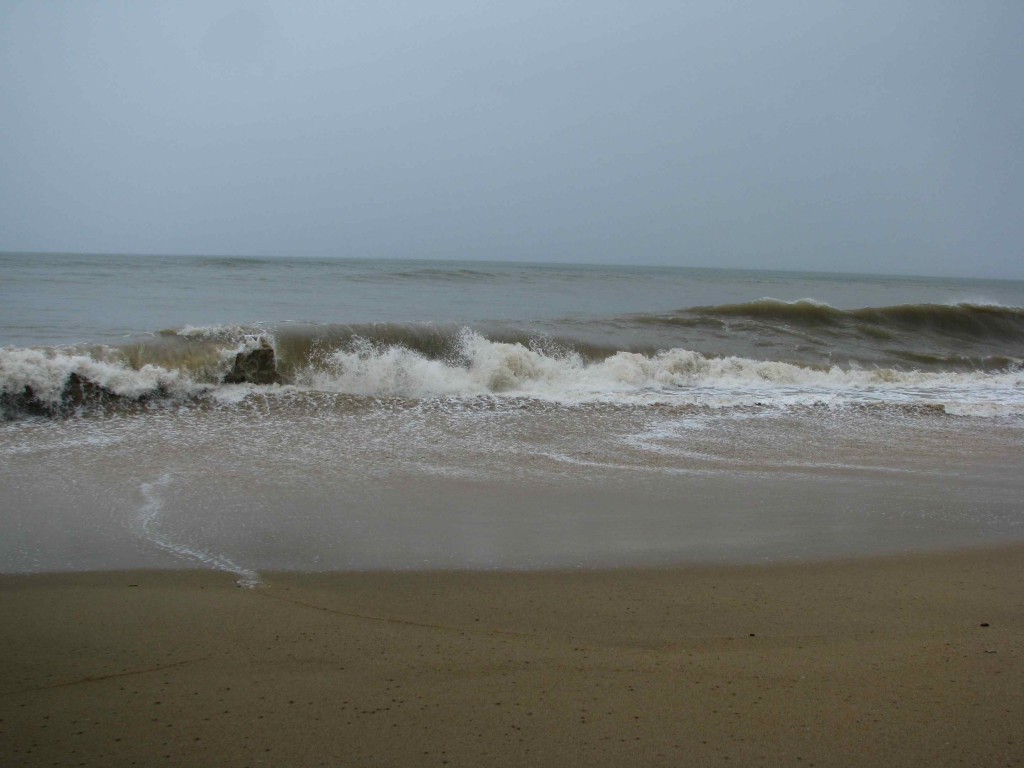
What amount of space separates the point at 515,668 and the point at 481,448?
372cm

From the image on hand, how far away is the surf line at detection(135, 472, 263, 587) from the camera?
11.6 feet

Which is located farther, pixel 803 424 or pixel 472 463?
pixel 803 424

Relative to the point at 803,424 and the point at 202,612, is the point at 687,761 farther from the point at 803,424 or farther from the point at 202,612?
the point at 803,424

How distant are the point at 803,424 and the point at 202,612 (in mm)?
6526

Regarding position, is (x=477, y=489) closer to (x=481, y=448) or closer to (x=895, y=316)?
(x=481, y=448)

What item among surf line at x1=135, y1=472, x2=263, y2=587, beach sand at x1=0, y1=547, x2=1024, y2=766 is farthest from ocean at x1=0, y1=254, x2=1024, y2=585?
beach sand at x1=0, y1=547, x2=1024, y2=766

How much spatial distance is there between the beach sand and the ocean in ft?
1.14

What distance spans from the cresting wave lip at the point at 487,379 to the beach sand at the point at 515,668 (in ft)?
15.8

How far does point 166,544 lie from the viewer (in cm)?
391

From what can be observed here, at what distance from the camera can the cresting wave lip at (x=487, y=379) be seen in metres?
7.64

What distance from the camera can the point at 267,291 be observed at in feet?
74.7

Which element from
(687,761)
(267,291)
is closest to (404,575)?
(687,761)

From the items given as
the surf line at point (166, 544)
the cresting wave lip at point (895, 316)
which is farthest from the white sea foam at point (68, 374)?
the cresting wave lip at point (895, 316)

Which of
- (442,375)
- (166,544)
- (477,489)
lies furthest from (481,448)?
(442,375)
